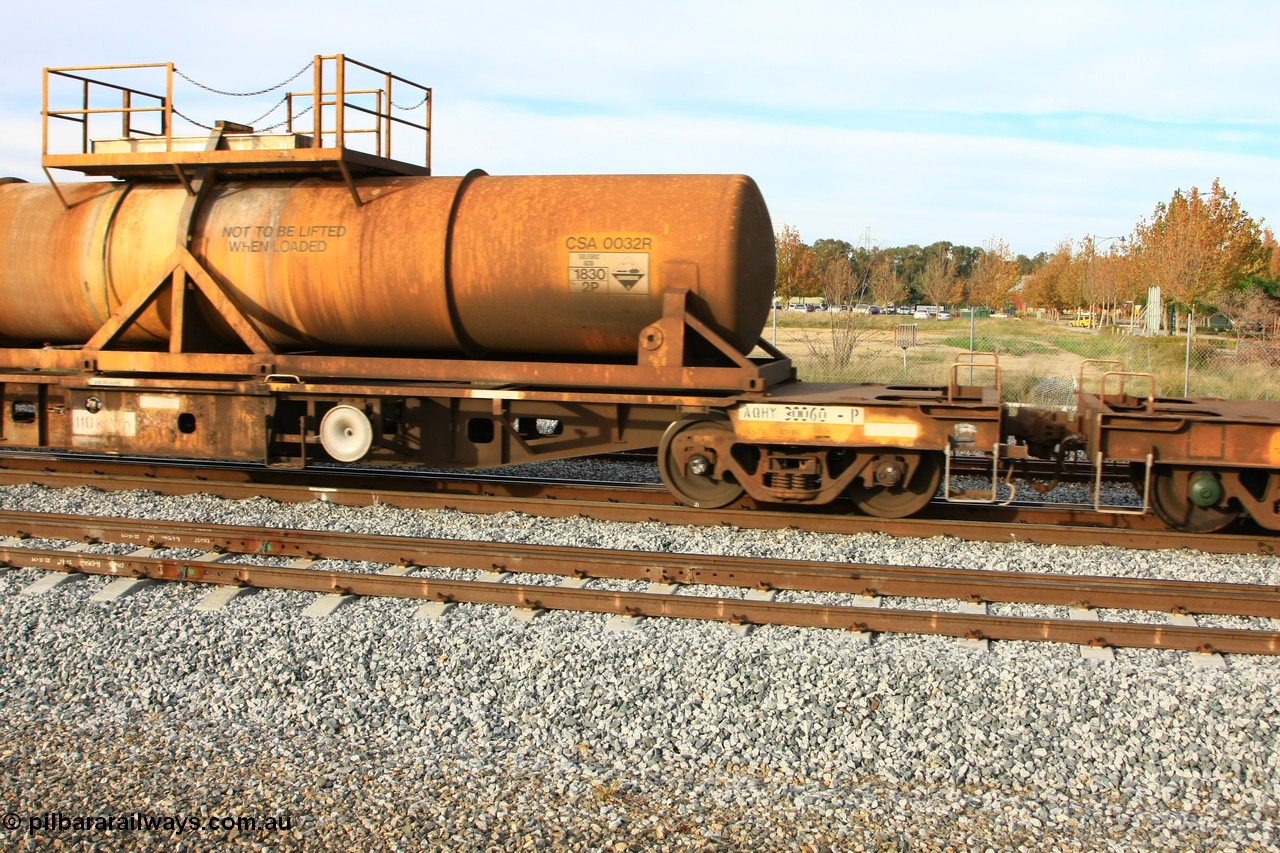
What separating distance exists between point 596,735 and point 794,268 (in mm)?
37299

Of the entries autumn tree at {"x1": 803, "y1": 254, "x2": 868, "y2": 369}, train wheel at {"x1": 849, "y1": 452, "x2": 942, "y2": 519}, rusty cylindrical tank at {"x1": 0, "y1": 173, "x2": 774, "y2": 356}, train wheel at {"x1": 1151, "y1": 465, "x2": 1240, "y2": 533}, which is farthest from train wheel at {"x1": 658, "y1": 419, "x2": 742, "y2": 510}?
autumn tree at {"x1": 803, "y1": 254, "x2": 868, "y2": 369}

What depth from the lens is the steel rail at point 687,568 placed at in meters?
6.73

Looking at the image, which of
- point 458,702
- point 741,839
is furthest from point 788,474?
point 741,839

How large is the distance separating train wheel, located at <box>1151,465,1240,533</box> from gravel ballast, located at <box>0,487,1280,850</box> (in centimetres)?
275

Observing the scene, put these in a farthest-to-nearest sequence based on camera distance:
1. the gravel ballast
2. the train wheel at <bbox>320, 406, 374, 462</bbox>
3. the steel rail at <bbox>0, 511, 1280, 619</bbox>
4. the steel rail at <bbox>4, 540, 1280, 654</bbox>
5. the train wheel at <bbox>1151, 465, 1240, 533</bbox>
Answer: the train wheel at <bbox>320, 406, 374, 462</bbox>
the train wheel at <bbox>1151, 465, 1240, 533</bbox>
the steel rail at <bbox>0, 511, 1280, 619</bbox>
the steel rail at <bbox>4, 540, 1280, 654</bbox>
the gravel ballast

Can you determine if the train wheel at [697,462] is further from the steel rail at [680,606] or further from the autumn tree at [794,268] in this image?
the autumn tree at [794,268]

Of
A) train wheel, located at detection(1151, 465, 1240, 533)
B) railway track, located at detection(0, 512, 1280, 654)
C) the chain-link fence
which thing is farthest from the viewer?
the chain-link fence

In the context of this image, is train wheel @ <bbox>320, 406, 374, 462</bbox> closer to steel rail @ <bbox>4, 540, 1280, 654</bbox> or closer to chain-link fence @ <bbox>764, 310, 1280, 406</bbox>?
steel rail @ <bbox>4, 540, 1280, 654</bbox>

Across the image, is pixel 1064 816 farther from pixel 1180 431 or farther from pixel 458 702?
pixel 1180 431

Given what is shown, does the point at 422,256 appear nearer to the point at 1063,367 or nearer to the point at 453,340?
the point at 453,340

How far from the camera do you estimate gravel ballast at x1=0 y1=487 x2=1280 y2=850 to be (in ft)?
14.1

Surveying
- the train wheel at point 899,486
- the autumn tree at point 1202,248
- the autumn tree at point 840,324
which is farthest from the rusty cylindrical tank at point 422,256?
the autumn tree at point 1202,248

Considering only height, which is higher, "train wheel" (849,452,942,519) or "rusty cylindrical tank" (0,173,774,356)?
"rusty cylindrical tank" (0,173,774,356)

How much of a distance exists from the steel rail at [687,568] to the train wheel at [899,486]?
126 centimetres
